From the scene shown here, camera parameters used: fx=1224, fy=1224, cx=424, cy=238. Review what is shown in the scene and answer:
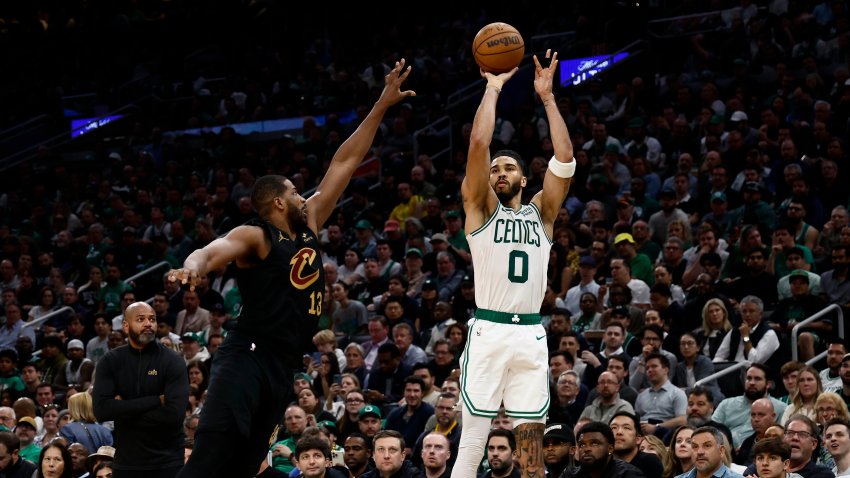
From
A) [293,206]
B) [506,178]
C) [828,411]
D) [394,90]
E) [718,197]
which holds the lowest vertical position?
[828,411]

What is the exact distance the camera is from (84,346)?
17672 millimetres

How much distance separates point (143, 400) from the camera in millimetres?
8688

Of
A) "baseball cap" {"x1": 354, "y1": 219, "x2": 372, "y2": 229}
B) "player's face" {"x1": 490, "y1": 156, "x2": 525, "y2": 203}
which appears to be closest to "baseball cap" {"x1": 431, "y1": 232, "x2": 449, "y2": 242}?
"baseball cap" {"x1": 354, "y1": 219, "x2": 372, "y2": 229}

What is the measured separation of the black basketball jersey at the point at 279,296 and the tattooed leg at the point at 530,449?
1.54 metres

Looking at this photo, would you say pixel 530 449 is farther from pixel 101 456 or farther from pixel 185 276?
pixel 101 456

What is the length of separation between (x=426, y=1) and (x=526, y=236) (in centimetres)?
1902

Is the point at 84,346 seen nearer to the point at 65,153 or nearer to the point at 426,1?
the point at 65,153

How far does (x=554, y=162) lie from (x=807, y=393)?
4368mm

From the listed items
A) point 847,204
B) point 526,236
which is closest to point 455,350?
point 847,204

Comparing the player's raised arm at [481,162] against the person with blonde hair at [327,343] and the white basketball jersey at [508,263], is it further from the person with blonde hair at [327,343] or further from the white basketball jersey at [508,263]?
the person with blonde hair at [327,343]

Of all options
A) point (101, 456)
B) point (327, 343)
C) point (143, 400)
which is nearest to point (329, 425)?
point (327, 343)

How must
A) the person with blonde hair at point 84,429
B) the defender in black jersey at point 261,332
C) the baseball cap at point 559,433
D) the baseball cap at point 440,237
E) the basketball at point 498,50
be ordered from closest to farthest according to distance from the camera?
the defender in black jersey at point 261,332, the basketball at point 498,50, the baseball cap at point 559,433, the person with blonde hair at point 84,429, the baseball cap at point 440,237

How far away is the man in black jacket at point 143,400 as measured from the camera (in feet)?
28.4

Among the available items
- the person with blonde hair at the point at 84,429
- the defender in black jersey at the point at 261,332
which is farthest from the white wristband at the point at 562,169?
the person with blonde hair at the point at 84,429
